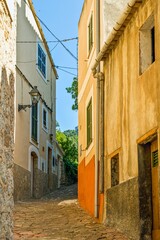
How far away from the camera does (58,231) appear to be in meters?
10.2

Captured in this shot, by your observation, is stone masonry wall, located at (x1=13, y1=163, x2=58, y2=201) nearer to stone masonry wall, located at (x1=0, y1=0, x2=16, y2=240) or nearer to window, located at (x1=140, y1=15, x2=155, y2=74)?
window, located at (x1=140, y1=15, x2=155, y2=74)

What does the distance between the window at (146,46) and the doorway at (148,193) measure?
143 cm

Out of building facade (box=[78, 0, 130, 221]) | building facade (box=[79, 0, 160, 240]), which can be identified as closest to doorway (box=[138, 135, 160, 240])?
building facade (box=[79, 0, 160, 240])

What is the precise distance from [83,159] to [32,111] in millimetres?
5842

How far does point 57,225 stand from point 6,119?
16.8 ft

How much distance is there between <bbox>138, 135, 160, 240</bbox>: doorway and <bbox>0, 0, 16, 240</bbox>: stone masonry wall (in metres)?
2.66

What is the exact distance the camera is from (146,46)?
29.3 ft

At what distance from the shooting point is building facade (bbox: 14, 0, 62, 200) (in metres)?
18.0

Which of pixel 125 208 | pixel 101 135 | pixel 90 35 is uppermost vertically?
pixel 90 35

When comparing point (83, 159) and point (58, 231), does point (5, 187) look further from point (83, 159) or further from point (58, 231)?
point (83, 159)

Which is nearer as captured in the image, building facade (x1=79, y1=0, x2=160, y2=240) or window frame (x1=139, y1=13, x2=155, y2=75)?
Answer: building facade (x1=79, y1=0, x2=160, y2=240)

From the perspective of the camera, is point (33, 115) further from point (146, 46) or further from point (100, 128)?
point (146, 46)

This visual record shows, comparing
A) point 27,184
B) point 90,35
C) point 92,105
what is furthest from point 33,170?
point 92,105

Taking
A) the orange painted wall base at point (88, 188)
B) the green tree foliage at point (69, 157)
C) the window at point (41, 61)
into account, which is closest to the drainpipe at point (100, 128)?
the orange painted wall base at point (88, 188)
